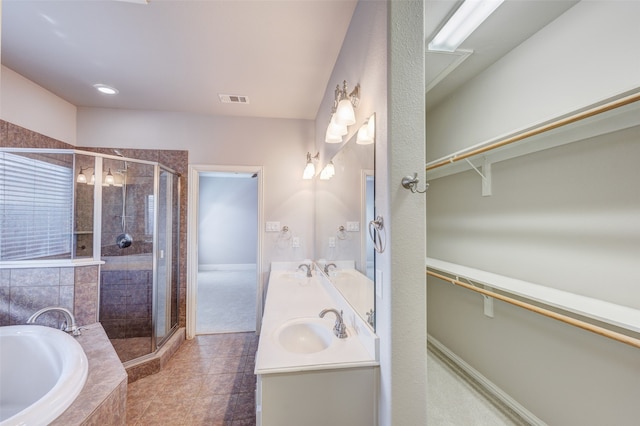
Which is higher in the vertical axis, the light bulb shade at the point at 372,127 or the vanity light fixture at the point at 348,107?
the vanity light fixture at the point at 348,107

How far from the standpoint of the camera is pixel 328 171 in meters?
2.58

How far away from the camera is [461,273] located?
84.4 inches

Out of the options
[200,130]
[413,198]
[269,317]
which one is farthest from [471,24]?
[200,130]

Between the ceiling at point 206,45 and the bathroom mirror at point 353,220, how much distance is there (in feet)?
2.65

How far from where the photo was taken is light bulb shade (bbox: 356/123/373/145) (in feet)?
4.97

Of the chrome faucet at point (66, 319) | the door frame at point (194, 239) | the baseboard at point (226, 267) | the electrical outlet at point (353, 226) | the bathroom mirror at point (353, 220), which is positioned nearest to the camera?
the bathroom mirror at point (353, 220)

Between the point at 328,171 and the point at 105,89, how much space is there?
7.44 feet

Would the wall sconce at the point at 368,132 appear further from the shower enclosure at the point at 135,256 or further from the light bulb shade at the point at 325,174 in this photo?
the shower enclosure at the point at 135,256

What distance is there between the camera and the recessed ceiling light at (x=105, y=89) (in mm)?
2641

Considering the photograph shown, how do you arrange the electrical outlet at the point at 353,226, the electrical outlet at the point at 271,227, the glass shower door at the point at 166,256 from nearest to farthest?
the electrical outlet at the point at 353,226 < the glass shower door at the point at 166,256 < the electrical outlet at the point at 271,227

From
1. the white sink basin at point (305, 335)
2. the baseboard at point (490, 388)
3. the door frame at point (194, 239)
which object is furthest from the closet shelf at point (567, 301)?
the door frame at point (194, 239)

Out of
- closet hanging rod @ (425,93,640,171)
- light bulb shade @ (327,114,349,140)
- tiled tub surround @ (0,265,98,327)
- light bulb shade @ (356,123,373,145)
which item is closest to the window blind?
tiled tub surround @ (0,265,98,327)

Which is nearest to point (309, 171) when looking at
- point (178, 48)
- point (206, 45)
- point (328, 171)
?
point (328, 171)

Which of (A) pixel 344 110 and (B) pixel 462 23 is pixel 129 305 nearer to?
(A) pixel 344 110
